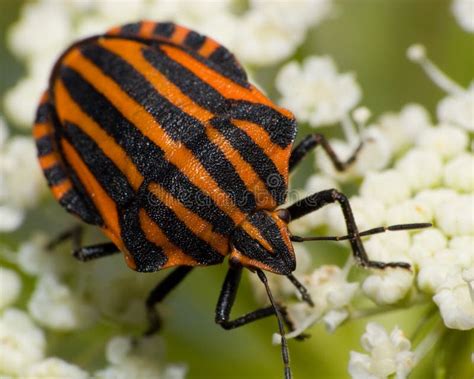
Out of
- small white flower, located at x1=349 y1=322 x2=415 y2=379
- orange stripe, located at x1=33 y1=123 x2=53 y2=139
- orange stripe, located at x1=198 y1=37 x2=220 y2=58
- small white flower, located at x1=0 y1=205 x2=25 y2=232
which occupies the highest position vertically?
orange stripe, located at x1=198 y1=37 x2=220 y2=58

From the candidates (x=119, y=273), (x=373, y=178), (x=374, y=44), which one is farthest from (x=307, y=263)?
(x=374, y=44)


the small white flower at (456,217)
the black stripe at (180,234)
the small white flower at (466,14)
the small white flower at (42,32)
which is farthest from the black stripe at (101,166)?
the small white flower at (466,14)

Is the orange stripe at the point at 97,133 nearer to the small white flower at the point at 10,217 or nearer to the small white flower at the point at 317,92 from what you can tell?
the small white flower at the point at 10,217

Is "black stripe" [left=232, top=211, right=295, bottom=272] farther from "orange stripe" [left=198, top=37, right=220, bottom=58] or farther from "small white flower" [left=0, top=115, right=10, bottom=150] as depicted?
"small white flower" [left=0, top=115, right=10, bottom=150]

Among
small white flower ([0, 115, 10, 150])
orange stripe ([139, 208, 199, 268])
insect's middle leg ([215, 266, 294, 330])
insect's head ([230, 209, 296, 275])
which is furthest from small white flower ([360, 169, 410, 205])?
small white flower ([0, 115, 10, 150])

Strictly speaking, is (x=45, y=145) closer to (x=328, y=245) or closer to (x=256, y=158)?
(x=256, y=158)


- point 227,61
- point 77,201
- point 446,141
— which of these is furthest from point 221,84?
point 446,141
